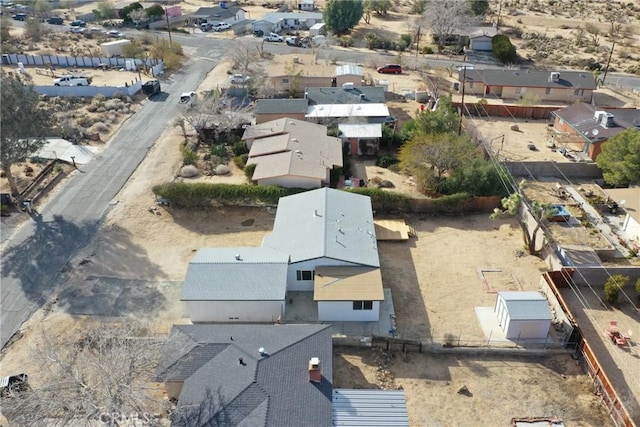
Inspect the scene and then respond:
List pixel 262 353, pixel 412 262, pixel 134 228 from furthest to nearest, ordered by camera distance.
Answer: pixel 134 228, pixel 412 262, pixel 262 353

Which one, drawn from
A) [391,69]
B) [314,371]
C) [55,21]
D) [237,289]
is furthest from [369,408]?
[55,21]

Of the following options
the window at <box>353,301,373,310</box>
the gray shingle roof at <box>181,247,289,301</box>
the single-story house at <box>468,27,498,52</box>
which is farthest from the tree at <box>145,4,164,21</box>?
the window at <box>353,301,373,310</box>

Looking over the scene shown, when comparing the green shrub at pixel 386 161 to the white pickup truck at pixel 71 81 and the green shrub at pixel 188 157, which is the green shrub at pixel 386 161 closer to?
the green shrub at pixel 188 157

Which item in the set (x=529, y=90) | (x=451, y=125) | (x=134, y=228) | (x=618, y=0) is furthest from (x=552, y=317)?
(x=618, y=0)

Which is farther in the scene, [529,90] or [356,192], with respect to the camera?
[529,90]

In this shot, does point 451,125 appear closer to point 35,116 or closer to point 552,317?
point 552,317
